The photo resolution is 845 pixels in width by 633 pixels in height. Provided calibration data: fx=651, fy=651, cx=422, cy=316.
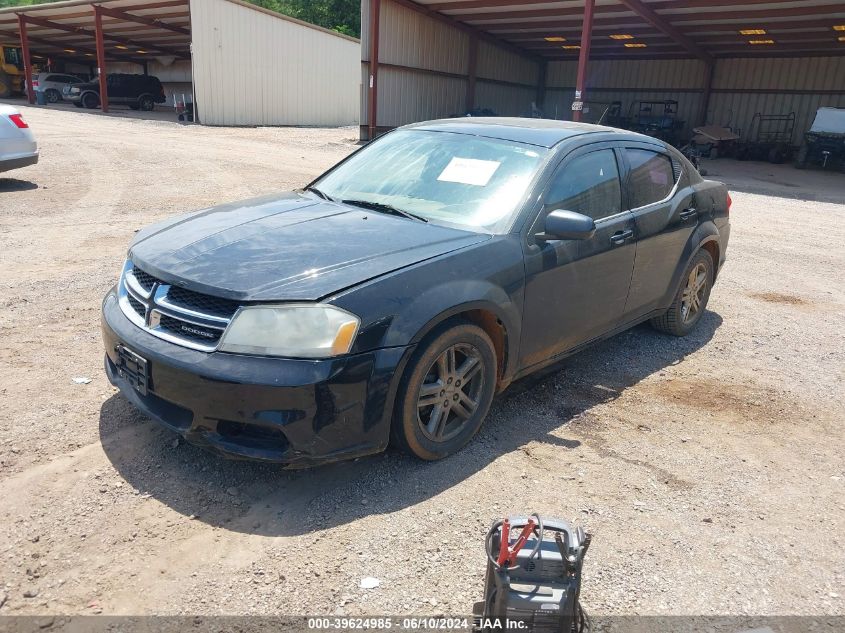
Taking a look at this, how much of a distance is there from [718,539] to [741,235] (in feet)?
26.7

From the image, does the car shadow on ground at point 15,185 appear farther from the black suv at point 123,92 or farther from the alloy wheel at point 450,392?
the black suv at point 123,92

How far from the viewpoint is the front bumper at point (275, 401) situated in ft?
8.79

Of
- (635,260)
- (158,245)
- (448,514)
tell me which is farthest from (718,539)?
(158,245)

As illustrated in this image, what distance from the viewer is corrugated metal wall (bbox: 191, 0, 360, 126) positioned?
85.9ft

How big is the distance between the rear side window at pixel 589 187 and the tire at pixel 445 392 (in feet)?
3.29

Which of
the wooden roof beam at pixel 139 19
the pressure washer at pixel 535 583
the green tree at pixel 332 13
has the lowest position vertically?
the pressure washer at pixel 535 583

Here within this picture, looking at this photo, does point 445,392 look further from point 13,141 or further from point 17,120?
point 17,120

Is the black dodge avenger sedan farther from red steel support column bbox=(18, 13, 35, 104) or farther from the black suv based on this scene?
red steel support column bbox=(18, 13, 35, 104)

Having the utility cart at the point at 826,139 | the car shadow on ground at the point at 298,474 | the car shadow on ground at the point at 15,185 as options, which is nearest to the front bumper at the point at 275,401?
the car shadow on ground at the point at 298,474

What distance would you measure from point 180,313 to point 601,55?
31590mm

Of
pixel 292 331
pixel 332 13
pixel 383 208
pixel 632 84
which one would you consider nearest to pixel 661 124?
pixel 632 84

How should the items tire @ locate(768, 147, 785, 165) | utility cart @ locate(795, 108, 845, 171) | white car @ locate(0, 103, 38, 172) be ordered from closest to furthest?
1. white car @ locate(0, 103, 38, 172)
2. utility cart @ locate(795, 108, 845, 171)
3. tire @ locate(768, 147, 785, 165)

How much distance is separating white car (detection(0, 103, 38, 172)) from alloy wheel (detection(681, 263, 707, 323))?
9816 millimetres

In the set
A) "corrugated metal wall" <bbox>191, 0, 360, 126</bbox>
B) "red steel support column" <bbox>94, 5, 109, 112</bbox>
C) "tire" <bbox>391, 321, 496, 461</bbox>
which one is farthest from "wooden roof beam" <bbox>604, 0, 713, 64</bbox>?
"red steel support column" <bbox>94, 5, 109, 112</bbox>
